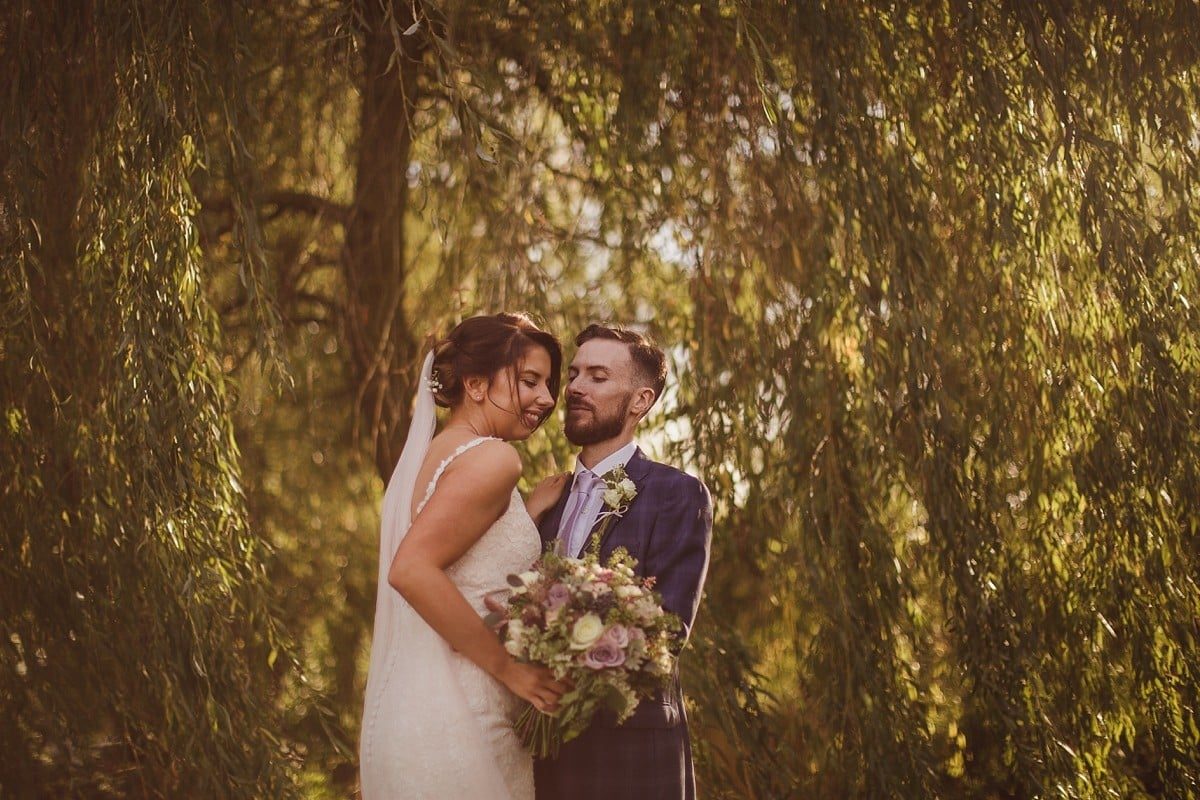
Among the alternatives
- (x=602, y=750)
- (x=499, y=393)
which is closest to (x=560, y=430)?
(x=499, y=393)

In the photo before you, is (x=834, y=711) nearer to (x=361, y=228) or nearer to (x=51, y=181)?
(x=51, y=181)

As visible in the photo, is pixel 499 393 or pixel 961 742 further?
pixel 961 742

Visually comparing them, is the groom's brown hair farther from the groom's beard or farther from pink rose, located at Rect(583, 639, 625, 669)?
pink rose, located at Rect(583, 639, 625, 669)

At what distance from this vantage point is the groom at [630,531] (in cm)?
241

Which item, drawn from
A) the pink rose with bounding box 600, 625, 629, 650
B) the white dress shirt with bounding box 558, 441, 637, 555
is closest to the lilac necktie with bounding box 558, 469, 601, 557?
the white dress shirt with bounding box 558, 441, 637, 555

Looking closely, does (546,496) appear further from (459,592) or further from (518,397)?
→ (459,592)

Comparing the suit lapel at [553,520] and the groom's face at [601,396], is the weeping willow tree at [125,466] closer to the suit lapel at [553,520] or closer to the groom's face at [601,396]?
the suit lapel at [553,520]

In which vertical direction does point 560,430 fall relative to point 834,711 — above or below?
above

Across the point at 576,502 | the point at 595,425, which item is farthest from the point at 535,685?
the point at 595,425

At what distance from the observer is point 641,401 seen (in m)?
2.66

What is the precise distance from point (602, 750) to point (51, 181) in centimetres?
198

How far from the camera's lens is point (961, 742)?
353cm

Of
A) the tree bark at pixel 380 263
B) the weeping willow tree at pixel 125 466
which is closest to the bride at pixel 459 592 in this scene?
the weeping willow tree at pixel 125 466

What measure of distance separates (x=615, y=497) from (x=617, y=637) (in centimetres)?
40
